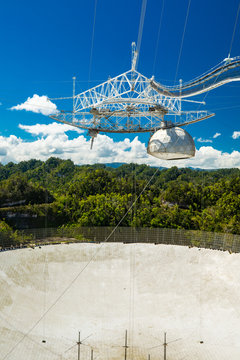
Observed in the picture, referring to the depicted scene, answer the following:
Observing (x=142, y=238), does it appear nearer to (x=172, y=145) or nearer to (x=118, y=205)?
(x=172, y=145)

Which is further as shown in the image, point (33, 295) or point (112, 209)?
point (112, 209)

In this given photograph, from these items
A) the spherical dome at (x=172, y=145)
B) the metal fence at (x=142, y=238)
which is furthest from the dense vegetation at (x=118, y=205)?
the spherical dome at (x=172, y=145)

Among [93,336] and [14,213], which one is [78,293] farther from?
[14,213]

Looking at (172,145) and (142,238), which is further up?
(172,145)

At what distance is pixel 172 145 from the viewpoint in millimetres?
8266

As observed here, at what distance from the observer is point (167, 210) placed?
2836 centimetres

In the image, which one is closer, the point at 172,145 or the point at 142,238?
the point at 172,145

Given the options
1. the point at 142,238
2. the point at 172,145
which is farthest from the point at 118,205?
the point at 172,145

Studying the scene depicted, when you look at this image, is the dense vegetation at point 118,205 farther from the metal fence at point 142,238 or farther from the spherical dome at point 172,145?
the spherical dome at point 172,145

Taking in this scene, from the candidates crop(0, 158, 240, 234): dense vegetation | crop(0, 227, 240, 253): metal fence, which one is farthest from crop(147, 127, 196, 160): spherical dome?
crop(0, 158, 240, 234): dense vegetation

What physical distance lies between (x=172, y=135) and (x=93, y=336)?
17.9ft

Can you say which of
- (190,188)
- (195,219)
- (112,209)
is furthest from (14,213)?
(190,188)

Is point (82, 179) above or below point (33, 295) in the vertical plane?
above

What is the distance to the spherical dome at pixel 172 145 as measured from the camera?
828 centimetres
